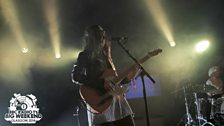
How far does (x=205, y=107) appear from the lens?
6043mm

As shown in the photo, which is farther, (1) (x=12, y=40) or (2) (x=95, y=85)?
(1) (x=12, y=40)

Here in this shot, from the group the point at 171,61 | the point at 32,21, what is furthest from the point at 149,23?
the point at 32,21

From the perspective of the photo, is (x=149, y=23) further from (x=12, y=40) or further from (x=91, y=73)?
(x=91, y=73)

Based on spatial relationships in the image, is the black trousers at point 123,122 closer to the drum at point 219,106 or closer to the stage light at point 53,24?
the drum at point 219,106

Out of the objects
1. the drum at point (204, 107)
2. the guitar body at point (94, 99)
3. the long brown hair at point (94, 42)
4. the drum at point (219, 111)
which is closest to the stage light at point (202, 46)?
the drum at point (204, 107)

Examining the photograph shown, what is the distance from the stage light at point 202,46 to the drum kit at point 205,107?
1.18 m

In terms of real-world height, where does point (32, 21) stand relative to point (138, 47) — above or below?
above

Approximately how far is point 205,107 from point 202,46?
1393 mm

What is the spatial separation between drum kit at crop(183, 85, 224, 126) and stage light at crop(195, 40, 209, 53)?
1.18 meters

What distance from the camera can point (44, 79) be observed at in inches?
235

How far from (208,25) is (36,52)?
3.45 m

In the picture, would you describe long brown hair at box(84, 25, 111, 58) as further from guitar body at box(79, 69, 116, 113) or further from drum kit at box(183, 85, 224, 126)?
drum kit at box(183, 85, 224, 126)

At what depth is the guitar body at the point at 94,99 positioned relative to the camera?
2.47 meters

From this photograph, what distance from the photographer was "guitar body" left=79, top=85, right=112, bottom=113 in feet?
Answer: 8.10
